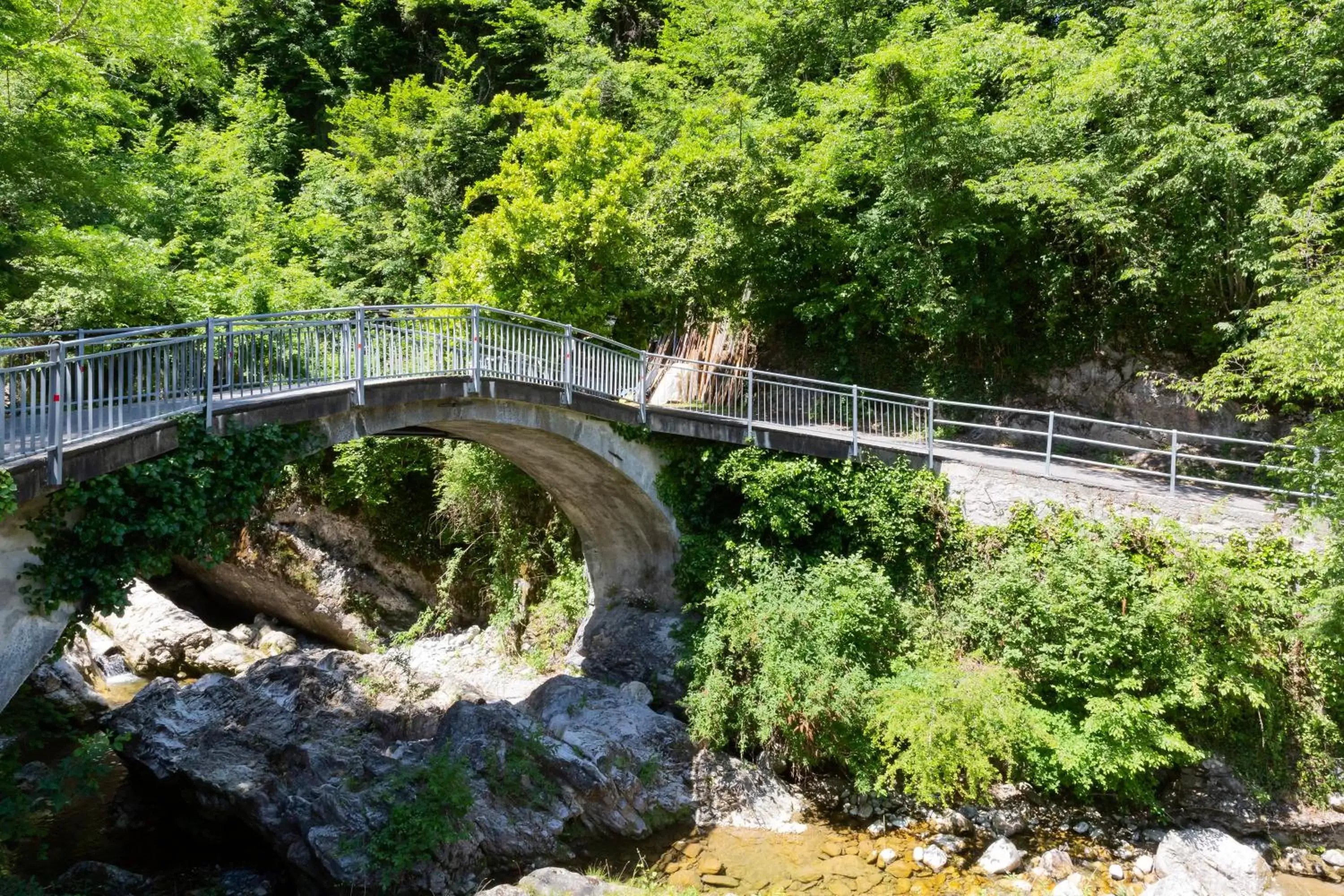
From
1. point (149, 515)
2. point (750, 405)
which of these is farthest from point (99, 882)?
point (750, 405)

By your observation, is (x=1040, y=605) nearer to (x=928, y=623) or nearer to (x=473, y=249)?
(x=928, y=623)

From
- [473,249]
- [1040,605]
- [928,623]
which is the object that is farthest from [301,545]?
[1040,605]

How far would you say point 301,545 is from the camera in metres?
18.3

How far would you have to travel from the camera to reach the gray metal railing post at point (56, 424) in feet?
23.4

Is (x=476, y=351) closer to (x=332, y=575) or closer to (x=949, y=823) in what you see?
(x=949, y=823)

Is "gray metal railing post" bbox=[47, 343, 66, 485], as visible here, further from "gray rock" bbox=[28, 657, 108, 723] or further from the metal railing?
"gray rock" bbox=[28, 657, 108, 723]

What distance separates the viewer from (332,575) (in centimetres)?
1827

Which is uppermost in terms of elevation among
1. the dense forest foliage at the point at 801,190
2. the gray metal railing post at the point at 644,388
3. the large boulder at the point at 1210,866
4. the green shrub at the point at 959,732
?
the dense forest foliage at the point at 801,190

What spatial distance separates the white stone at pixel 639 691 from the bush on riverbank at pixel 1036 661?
3.47 feet

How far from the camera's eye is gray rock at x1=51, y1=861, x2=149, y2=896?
902 cm

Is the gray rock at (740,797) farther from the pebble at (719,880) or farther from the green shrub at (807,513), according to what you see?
the green shrub at (807,513)

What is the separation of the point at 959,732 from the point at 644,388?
7.16 m

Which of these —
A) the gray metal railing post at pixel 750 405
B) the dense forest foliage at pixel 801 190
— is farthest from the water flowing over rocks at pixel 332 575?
the gray metal railing post at pixel 750 405

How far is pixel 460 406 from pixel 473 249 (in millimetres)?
5054
